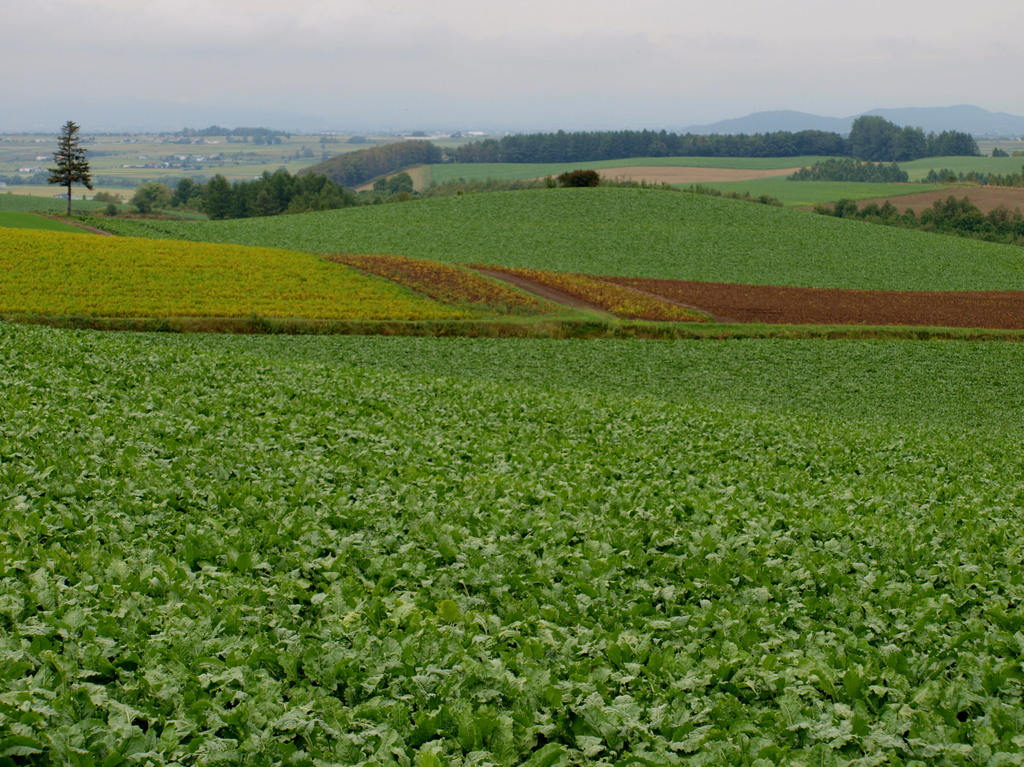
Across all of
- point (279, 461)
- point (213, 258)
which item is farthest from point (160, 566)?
point (213, 258)

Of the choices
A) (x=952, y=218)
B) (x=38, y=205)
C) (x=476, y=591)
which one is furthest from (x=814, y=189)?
(x=476, y=591)

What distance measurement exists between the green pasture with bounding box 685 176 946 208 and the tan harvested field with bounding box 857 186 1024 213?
3176 mm

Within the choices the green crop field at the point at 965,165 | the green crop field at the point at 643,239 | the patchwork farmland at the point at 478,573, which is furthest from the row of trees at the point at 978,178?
the patchwork farmland at the point at 478,573

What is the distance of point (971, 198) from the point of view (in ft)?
376

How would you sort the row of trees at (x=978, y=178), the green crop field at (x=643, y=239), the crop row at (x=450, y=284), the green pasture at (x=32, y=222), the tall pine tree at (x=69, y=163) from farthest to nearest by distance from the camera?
the row of trees at (x=978, y=178)
the tall pine tree at (x=69, y=163)
the green pasture at (x=32, y=222)
the green crop field at (x=643, y=239)
the crop row at (x=450, y=284)

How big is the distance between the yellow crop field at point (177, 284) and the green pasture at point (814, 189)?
9073cm

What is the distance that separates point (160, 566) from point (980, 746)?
7.33 meters

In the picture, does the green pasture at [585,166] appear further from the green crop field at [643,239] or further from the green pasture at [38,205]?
the green pasture at [38,205]

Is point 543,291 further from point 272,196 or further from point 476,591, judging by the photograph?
point 272,196

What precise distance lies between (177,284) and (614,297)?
27814 mm

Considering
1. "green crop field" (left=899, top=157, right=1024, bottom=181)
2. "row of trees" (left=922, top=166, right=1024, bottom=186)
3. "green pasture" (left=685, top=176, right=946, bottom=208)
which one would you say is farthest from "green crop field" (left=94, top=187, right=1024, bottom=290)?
"green crop field" (left=899, top=157, right=1024, bottom=181)

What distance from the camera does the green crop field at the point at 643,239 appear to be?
7138cm

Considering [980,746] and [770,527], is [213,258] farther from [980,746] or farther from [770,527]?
[980,746]

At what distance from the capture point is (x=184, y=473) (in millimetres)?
A: 11562
